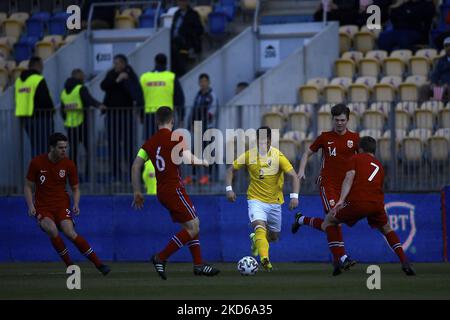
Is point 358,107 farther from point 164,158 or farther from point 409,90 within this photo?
point 164,158

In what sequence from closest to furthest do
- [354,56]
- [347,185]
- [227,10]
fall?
[347,185] < [354,56] < [227,10]

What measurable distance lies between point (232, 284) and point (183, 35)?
40.5ft

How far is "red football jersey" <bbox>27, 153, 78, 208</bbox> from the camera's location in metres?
19.5

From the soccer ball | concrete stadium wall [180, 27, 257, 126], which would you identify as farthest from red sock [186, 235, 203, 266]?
concrete stadium wall [180, 27, 257, 126]

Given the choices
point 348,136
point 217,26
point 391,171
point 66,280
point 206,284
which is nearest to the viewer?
point 206,284

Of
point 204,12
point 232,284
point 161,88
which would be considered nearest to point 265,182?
point 232,284

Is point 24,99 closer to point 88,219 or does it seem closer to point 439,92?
point 88,219

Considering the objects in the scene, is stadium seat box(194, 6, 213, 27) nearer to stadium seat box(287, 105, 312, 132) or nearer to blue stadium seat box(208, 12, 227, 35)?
blue stadium seat box(208, 12, 227, 35)

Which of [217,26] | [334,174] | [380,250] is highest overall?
[217,26]

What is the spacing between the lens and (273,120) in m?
23.7

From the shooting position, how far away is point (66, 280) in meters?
18.1

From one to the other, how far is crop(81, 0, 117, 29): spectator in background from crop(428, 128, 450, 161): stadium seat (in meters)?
10.8

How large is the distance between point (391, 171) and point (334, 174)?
3.58m

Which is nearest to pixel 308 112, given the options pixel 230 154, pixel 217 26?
pixel 230 154
